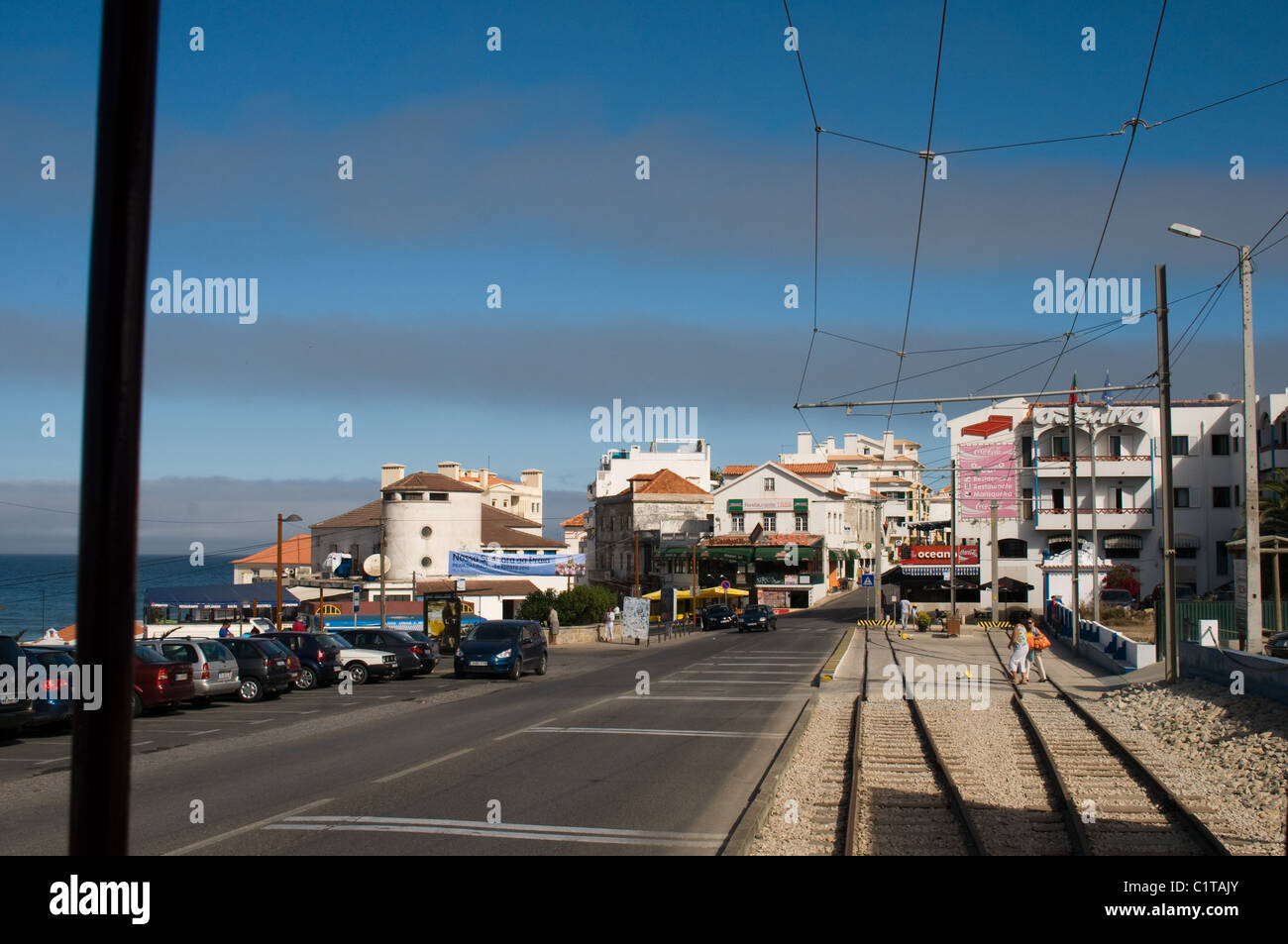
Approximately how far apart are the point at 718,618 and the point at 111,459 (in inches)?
2267

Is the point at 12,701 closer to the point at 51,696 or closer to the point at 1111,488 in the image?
the point at 51,696

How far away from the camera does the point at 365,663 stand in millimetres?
29594

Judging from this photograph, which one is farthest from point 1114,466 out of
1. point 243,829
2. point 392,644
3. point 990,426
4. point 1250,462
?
point 243,829

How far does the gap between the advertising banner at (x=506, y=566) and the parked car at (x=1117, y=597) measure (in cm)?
3321

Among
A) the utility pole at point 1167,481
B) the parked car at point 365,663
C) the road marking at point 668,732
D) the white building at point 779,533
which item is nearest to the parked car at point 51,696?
the road marking at point 668,732

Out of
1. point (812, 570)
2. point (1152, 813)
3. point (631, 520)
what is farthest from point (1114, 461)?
point (1152, 813)

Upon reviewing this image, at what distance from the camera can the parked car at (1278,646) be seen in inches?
1034

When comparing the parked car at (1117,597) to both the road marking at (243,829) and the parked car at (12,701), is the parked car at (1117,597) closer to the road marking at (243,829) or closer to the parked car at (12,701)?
the parked car at (12,701)

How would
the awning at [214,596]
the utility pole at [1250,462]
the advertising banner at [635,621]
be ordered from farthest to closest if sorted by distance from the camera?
1. the awning at [214,596]
2. the advertising banner at [635,621]
3. the utility pole at [1250,462]

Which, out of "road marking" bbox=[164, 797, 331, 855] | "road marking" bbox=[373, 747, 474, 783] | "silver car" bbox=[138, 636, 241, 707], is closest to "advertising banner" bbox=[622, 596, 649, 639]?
"silver car" bbox=[138, 636, 241, 707]

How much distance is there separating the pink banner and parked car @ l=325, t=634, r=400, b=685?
45.3m
